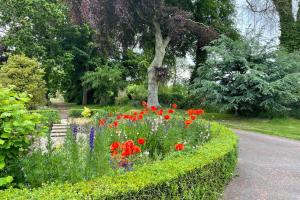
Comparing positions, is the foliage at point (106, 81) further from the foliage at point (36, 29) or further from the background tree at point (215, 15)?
the background tree at point (215, 15)

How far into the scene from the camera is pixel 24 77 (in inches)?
574

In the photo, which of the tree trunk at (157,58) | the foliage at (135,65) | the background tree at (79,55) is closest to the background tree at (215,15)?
the tree trunk at (157,58)

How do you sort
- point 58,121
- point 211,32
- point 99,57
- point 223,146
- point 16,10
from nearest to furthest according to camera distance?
1. point 223,146
2. point 58,121
3. point 211,32
4. point 16,10
5. point 99,57

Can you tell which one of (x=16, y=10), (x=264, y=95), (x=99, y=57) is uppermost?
(x=16, y=10)

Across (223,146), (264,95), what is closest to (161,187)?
(223,146)

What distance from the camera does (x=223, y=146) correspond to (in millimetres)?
5246

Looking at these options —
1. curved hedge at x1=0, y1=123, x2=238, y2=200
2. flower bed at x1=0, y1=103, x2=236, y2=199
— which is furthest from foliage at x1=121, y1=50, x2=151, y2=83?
flower bed at x1=0, y1=103, x2=236, y2=199

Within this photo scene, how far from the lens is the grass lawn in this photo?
436 inches

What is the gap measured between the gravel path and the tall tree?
799cm

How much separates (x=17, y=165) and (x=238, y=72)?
11.6 m

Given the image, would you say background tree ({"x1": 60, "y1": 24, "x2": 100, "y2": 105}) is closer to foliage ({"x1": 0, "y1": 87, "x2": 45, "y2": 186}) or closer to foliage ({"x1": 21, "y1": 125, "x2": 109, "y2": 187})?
foliage ({"x1": 21, "y1": 125, "x2": 109, "y2": 187})

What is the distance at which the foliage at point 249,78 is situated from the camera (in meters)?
12.8

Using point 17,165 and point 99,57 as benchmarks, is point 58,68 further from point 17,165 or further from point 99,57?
point 17,165

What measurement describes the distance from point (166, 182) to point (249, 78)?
10.2 meters
